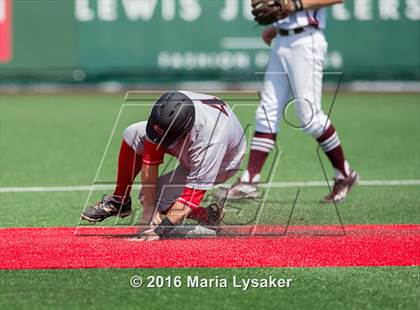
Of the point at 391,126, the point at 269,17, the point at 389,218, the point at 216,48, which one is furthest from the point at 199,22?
the point at 389,218

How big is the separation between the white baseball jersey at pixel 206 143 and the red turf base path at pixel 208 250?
45 centimetres

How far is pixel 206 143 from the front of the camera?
272 inches

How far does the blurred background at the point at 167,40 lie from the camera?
19.8 meters

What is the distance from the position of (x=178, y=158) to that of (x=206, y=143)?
39 centimetres

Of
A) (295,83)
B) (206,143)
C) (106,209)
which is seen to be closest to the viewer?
(206,143)

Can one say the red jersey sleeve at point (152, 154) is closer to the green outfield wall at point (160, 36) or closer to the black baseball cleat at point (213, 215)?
the black baseball cleat at point (213, 215)

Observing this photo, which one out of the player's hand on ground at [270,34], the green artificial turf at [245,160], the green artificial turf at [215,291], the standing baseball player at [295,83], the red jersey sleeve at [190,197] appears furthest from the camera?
the player's hand on ground at [270,34]

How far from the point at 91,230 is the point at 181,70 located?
12.6 m

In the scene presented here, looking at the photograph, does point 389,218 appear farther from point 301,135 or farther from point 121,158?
point 301,135

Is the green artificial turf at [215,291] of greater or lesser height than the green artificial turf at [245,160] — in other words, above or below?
above

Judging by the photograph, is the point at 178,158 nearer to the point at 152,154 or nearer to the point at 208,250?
the point at 152,154

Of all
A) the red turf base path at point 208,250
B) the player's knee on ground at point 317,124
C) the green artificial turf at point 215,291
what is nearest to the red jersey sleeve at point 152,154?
the red turf base path at point 208,250

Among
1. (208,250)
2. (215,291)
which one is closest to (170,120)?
(208,250)

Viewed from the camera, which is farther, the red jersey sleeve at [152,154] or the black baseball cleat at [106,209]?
the black baseball cleat at [106,209]
